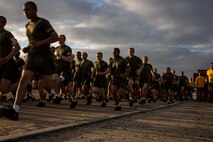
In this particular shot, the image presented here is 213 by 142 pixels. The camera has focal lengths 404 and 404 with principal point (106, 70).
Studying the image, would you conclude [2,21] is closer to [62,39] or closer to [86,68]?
[62,39]

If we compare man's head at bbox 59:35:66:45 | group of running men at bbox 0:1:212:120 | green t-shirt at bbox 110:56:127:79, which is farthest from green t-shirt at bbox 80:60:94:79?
man's head at bbox 59:35:66:45

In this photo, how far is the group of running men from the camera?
25.4 feet

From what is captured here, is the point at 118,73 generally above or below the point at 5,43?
below

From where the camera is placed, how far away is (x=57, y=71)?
12961 millimetres

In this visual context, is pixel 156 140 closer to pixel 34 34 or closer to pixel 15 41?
pixel 34 34

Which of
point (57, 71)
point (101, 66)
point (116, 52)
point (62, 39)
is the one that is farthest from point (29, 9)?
point (101, 66)

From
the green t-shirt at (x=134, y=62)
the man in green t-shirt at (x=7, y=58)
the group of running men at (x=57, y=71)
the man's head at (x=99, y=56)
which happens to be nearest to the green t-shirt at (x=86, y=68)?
the group of running men at (x=57, y=71)

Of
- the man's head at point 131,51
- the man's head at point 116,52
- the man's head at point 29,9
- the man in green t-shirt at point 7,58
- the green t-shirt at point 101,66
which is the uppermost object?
the man's head at point 131,51

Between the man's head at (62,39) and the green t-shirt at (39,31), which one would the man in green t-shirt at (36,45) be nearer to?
the green t-shirt at (39,31)

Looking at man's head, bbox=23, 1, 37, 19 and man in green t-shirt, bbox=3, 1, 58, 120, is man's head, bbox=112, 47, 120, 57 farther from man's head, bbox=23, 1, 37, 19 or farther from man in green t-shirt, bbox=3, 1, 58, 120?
man's head, bbox=23, 1, 37, 19

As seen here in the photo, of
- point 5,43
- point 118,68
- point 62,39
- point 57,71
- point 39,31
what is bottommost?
point 57,71

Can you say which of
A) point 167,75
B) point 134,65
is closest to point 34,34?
point 134,65

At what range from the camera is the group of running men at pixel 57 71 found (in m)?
7.75

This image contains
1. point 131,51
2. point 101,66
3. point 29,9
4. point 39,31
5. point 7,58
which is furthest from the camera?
point 101,66
